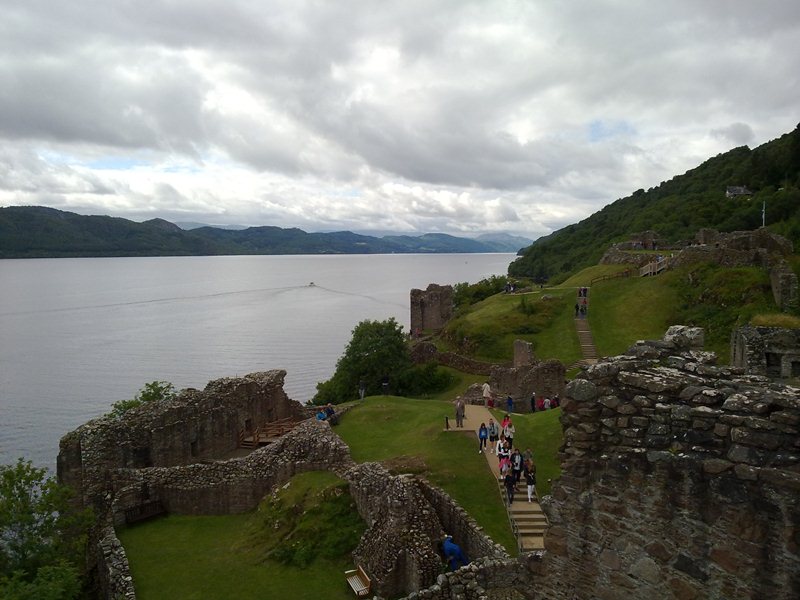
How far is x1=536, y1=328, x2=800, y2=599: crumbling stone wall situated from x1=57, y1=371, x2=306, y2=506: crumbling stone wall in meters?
22.7

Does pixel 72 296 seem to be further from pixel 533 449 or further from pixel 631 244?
pixel 533 449

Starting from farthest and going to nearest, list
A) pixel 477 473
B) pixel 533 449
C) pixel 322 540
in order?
pixel 533 449, pixel 477 473, pixel 322 540

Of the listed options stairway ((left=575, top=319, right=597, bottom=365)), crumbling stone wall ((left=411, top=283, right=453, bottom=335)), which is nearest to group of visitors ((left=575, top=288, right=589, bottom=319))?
stairway ((left=575, top=319, right=597, bottom=365))

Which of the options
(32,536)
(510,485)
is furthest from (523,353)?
(32,536)

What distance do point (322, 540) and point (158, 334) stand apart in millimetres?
96231

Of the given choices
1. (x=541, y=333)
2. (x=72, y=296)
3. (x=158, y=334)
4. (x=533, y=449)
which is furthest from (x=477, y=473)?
(x=72, y=296)

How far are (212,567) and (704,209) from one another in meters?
101

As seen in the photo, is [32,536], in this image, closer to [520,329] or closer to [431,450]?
[431,450]

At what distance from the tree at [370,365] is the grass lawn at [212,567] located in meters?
24.9

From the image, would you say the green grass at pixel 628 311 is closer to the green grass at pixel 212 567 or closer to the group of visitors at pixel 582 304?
Answer: the group of visitors at pixel 582 304

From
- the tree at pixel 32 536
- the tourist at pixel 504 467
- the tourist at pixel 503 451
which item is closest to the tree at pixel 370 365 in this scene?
the tourist at pixel 503 451

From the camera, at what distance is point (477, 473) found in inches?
811

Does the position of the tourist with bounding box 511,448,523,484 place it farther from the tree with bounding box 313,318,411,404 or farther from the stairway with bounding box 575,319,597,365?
the tree with bounding box 313,318,411,404

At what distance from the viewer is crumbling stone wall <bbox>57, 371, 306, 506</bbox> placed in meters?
24.8
